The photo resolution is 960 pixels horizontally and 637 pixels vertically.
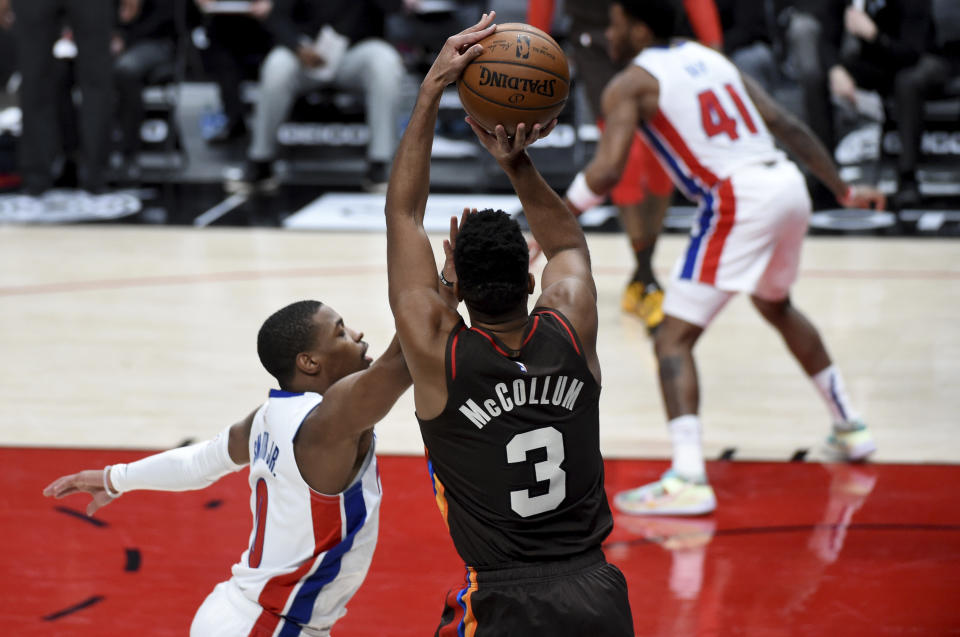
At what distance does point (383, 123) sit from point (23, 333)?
4.58 m

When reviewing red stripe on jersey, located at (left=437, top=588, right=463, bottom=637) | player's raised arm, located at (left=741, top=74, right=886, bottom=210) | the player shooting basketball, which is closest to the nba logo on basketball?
the player shooting basketball

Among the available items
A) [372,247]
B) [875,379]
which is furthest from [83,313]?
[875,379]

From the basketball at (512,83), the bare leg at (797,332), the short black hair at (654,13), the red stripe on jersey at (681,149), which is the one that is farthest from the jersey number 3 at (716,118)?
the basketball at (512,83)

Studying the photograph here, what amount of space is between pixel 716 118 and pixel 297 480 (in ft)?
8.62

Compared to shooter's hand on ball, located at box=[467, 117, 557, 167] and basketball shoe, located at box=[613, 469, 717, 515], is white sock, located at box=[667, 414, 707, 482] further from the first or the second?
shooter's hand on ball, located at box=[467, 117, 557, 167]

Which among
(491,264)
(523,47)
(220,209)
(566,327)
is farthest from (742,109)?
(220,209)

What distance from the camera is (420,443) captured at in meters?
5.46

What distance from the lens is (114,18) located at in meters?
11.2

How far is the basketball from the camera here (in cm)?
299

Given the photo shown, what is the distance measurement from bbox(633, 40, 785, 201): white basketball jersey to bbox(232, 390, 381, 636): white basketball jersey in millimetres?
2400

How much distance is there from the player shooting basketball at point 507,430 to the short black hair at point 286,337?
1.40 feet

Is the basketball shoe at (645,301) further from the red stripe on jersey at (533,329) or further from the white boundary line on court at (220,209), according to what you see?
the red stripe on jersey at (533,329)

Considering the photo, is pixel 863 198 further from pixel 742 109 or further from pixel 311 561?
pixel 311 561

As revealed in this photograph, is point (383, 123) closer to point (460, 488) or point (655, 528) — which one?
point (655, 528)
